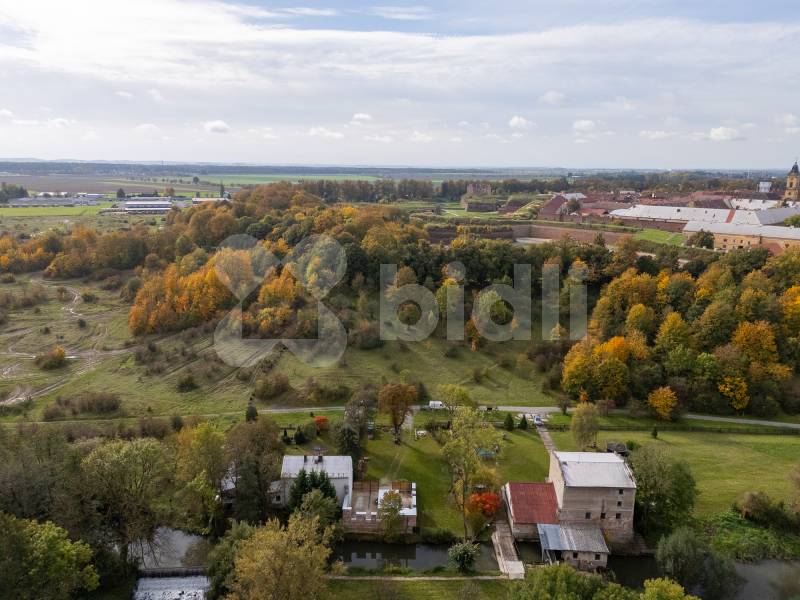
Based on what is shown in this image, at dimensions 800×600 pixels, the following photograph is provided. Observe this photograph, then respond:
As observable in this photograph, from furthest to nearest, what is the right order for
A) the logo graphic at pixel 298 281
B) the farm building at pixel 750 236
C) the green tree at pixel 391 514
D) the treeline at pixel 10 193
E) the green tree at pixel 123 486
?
the treeline at pixel 10 193, the farm building at pixel 750 236, the logo graphic at pixel 298 281, the green tree at pixel 391 514, the green tree at pixel 123 486

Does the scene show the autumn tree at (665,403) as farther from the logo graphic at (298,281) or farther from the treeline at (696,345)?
the logo graphic at (298,281)

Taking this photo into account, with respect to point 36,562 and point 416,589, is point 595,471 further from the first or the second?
point 36,562

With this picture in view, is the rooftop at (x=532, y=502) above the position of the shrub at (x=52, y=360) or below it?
below

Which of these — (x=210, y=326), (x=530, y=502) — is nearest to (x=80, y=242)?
(x=210, y=326)

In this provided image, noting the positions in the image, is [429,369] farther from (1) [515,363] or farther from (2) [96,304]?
(2) [96,304]

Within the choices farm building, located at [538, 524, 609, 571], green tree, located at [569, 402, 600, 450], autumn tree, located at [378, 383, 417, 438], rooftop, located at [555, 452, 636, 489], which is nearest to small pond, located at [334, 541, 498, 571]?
farm building, located at [538, 524, 609, 571]

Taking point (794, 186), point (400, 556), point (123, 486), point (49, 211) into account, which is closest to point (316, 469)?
point (400, 556)

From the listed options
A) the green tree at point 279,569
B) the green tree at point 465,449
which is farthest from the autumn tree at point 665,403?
the green tree at point 279,569

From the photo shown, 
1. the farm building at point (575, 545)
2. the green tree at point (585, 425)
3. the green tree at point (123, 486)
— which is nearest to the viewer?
the green tree at point (123, 486)
